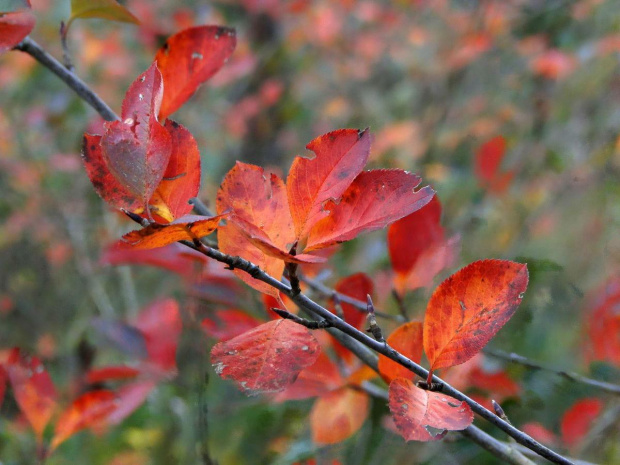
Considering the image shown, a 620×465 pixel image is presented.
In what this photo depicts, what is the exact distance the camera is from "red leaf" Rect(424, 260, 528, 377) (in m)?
0.33

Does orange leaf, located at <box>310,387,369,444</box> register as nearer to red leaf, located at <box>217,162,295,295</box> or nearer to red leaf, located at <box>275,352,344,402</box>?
red leaf, located at <box>275,352,344,402</box>

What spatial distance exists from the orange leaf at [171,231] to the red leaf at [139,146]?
0.12 ft

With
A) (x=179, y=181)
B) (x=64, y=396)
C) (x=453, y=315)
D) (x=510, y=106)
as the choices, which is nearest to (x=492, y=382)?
(x=453, y=315)

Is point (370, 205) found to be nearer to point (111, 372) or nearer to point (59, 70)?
point (59, 70)

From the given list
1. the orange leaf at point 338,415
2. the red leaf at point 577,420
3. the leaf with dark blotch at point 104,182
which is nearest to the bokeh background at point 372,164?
the red leaf at point 577,420

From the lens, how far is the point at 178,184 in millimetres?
343

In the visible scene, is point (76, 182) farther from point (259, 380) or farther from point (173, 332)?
point (259, 380)

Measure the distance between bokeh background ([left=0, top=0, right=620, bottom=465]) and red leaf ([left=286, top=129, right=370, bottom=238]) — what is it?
0.31 m

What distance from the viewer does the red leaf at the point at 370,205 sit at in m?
0.32

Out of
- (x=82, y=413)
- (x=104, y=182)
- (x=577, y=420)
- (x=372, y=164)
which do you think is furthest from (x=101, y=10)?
(x=372, y=164)

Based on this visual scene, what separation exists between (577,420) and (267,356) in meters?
0.72

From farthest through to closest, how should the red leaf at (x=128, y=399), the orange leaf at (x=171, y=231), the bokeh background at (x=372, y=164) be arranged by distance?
the bokeh background at (x=372, y=164)
the red leaf at (x=128, y=399)
the orange leaf at (x=171, y=231)

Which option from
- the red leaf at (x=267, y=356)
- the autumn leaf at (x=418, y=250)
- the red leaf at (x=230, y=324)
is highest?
the red leaf at (x=267, y=356)

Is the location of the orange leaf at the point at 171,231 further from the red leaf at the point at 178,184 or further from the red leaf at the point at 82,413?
the red leaf at the point at 82,413
